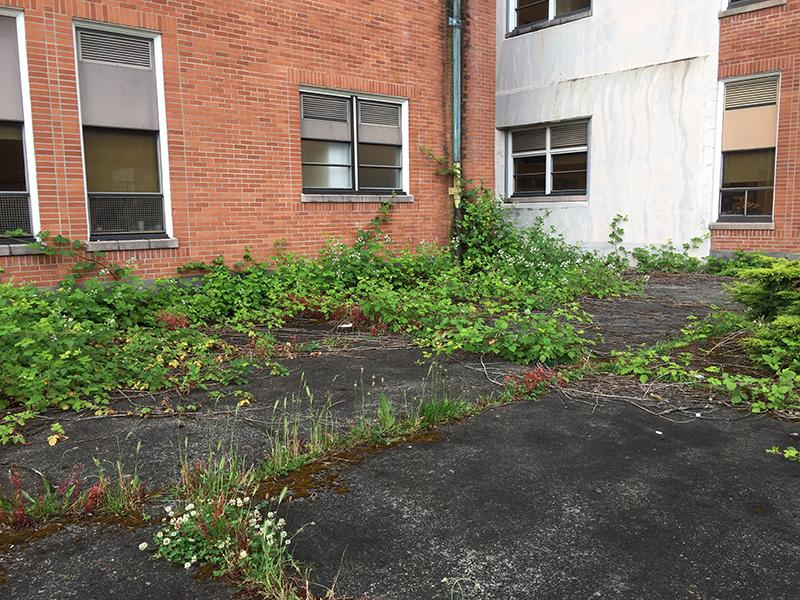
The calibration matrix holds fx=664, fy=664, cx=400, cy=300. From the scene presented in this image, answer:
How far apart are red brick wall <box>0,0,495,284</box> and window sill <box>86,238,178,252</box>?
0.34ft

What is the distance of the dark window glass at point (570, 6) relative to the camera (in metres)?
15.4

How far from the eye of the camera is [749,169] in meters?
13.1

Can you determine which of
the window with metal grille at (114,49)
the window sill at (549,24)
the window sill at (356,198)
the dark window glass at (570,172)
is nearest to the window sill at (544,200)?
the dark window glass at (570,172)

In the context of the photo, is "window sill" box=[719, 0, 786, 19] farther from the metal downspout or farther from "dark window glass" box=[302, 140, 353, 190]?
"dark window glass" box=[302, 140, 353, 190]

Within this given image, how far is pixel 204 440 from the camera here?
4527 millimetres

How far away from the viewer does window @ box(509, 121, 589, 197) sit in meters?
15.9

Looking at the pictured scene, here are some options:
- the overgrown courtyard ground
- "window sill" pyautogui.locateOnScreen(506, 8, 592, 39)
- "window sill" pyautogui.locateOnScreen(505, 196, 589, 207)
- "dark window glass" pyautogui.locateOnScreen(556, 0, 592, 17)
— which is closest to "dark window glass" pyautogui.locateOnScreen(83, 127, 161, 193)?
the overgrown courtyard ground

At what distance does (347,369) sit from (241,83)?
221 inches

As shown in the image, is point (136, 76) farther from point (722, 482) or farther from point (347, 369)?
point (722, 482)

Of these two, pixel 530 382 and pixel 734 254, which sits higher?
pixel 734 254

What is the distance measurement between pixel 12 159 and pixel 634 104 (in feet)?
39.4

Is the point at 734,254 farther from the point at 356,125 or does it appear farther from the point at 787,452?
the point at 787,452

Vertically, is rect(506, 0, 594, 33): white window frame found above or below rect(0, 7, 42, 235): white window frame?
above

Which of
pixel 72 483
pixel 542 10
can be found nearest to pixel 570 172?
pixel 542 10
